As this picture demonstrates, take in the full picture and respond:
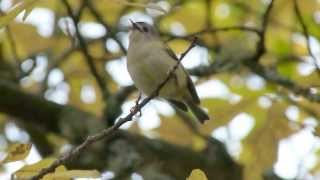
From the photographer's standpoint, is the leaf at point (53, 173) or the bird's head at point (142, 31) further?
the bird's head at point (142, 31)

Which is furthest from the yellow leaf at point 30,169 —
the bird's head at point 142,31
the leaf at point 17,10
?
the bird's head at point 142,31

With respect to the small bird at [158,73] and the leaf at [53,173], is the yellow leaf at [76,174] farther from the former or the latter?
the small bird at [158,73]

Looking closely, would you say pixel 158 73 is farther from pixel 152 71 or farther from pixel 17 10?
pixel 17 10

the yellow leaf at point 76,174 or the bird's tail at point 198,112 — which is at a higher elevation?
the yellow leaf at point 76,174

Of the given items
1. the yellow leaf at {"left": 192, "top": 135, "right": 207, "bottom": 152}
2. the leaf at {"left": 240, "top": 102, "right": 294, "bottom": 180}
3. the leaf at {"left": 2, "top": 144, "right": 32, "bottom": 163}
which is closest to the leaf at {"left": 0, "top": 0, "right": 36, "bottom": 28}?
the leaf at {"left": 2, "top": 144, "right": 32, "bottom": 163}

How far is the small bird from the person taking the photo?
9.88 ft

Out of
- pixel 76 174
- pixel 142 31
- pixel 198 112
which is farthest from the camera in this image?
pixel 142 31

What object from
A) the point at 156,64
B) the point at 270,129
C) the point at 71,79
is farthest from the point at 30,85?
the point at 270,129

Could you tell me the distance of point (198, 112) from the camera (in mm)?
3287

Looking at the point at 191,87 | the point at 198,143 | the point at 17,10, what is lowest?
the point at 198,143

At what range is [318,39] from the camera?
3.62 metres

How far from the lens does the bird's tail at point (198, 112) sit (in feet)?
10.6

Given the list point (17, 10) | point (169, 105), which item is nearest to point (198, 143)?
point (169, 105)

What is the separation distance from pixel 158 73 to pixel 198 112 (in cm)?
35
